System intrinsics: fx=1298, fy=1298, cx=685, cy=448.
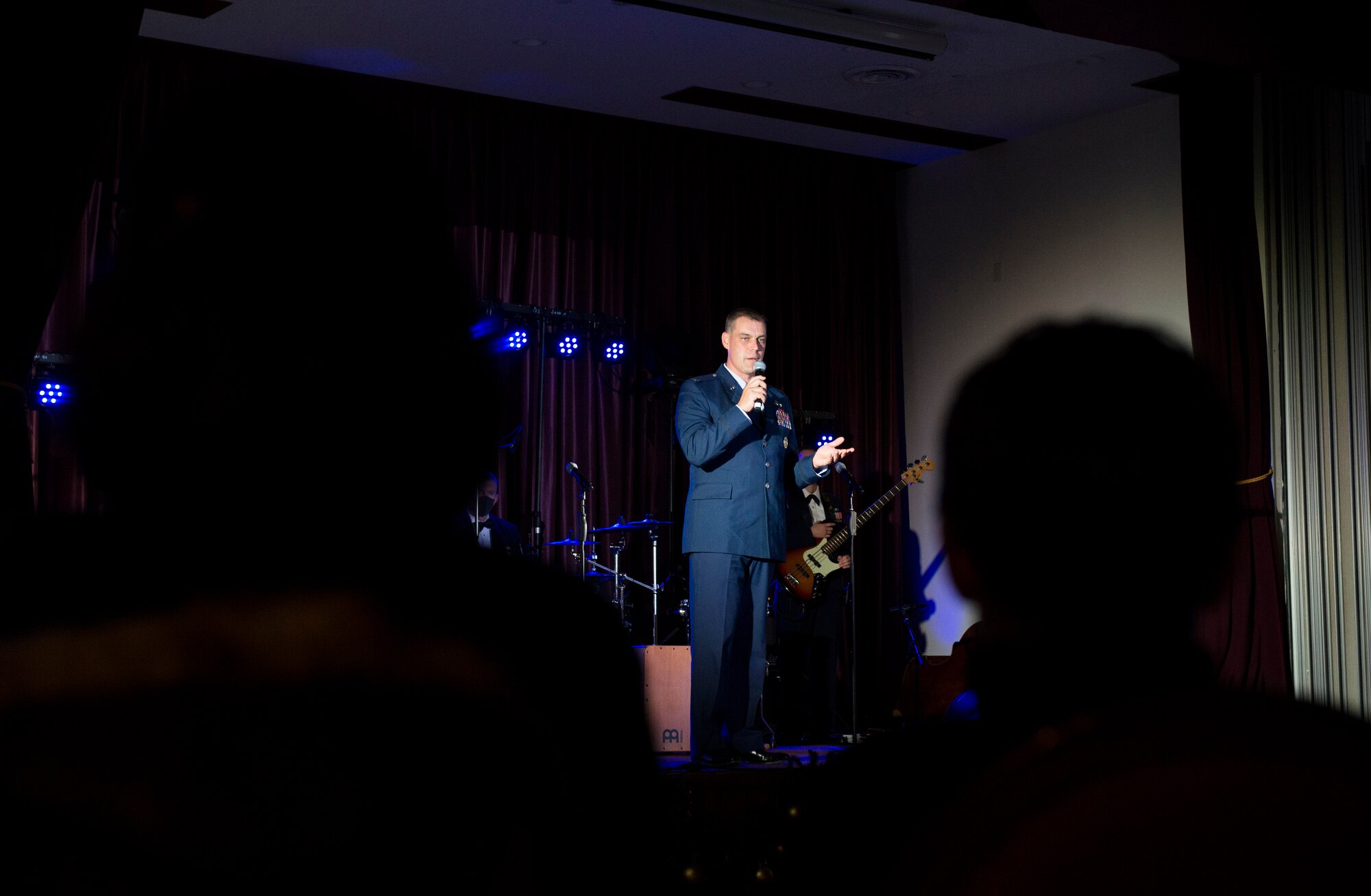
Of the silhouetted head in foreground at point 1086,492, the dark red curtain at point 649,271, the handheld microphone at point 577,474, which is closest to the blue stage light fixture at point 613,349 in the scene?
the dark red curtain at point 649,271

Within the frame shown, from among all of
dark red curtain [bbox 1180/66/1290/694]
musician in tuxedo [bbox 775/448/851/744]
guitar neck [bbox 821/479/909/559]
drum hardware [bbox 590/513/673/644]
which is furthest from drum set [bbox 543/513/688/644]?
dark red curtain [bbox 1180/66/1290/694]

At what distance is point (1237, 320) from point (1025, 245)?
1448 mm

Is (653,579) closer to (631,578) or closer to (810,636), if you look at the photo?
(631,578)

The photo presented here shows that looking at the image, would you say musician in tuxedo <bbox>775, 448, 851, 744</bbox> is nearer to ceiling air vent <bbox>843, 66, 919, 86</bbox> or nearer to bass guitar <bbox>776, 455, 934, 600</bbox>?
bass guitar <bbox>776, 455, 934, 600</bbox>

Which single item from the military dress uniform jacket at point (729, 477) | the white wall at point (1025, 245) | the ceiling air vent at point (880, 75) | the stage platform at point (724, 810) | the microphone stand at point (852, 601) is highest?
the ceiling air vent at point (880, 75)

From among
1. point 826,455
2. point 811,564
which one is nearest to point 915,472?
point 811,564

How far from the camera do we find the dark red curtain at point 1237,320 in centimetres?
542

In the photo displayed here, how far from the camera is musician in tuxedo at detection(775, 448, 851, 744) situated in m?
5.99

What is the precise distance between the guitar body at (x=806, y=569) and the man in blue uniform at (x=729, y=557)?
116 centimetres

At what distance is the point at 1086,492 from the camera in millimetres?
820

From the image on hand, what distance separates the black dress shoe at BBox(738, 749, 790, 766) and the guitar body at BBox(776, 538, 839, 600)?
4.51ft

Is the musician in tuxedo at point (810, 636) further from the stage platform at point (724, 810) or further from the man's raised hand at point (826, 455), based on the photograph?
the man's raised hand at point (826, 455)

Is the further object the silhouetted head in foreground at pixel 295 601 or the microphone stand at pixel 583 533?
the microphone stand at pixel 583 533

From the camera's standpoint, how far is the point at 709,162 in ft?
23.2
